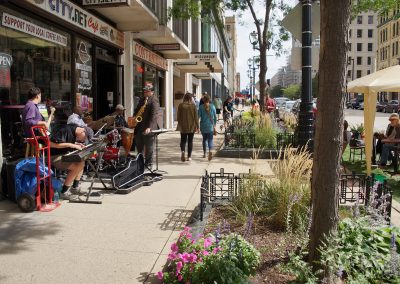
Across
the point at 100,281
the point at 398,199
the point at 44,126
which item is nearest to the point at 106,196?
the point at 44,126

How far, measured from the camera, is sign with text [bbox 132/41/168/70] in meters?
14.2

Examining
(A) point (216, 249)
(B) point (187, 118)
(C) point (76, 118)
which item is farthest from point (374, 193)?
(B) point (187, 118)

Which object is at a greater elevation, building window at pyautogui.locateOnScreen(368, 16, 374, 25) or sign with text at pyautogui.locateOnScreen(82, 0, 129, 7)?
building window at pyautogui.locateOnScreen(368, 16, 374, 25)

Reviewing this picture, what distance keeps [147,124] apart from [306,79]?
3441mm

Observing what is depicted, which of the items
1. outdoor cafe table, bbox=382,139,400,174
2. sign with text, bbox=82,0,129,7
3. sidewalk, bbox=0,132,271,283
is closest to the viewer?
sidewalk, bbox=0,132,271,283

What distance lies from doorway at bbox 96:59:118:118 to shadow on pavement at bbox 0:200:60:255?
713cm

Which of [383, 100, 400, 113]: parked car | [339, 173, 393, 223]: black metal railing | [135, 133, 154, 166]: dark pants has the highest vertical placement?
[383, 100, 400, 113]: parked car

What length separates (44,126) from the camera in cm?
591

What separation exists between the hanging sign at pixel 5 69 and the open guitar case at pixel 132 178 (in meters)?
2.41

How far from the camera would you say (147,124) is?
8602mm

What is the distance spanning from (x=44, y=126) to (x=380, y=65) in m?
87.9

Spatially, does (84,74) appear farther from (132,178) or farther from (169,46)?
(169,46)

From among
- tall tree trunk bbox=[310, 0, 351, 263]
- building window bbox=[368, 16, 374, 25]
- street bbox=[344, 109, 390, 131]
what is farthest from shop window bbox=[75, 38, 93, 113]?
building window bbox=[368, 16, 374, 25]

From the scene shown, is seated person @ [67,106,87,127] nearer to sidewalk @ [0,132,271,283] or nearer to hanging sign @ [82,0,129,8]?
sidewalk @ [0,132,271,283]
